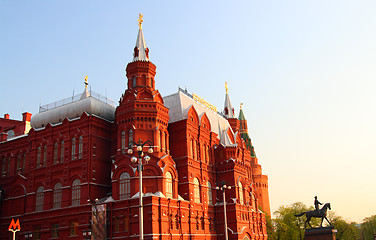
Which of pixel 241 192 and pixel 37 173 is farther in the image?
pixel 241 192

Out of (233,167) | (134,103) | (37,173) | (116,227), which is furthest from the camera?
(233,167)

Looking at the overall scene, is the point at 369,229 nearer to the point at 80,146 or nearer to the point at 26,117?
the point at 80,146

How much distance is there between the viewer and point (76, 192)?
147ft

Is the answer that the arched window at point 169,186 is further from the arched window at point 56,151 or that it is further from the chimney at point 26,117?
the chimney at point 26,117

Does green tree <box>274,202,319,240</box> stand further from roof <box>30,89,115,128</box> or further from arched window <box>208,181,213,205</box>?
roof <box>30,89,115,128</box>

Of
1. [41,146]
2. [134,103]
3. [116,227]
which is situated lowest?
[116,227]

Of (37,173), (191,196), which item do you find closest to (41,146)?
(37,173)

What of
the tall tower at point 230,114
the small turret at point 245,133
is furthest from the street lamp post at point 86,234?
the small turret at point 245,133

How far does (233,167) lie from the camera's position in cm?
5375

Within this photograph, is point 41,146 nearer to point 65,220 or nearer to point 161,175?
point 65,220

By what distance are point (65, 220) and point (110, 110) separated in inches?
588

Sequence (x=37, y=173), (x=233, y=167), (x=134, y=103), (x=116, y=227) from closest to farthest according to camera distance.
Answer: (x=116, y=227)
(x=134, y=103)
(x=37, y=173)
(x=233, y=167)

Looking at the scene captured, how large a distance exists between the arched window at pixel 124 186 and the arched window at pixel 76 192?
5.47 m

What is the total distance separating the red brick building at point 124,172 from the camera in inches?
1662
